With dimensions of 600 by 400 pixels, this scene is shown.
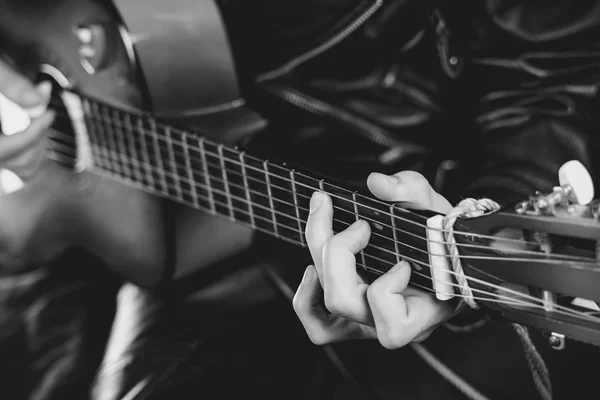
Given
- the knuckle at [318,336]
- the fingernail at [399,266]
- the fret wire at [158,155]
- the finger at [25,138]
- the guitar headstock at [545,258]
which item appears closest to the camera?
the guitar headstock at [545,258]

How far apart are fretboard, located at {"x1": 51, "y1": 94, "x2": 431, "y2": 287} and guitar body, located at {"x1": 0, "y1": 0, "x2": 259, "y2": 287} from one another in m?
0.04

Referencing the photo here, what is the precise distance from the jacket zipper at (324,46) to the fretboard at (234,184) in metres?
0.26

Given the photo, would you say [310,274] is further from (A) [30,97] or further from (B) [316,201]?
(A) [30,97]

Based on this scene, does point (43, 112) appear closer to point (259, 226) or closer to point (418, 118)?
point (259, 226)

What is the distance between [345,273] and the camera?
56cm

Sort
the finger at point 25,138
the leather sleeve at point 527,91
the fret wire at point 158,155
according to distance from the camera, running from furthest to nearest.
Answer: the finger at point 25,138 < the fret wire at point 158,155 < the leather sleeve at point 527,91

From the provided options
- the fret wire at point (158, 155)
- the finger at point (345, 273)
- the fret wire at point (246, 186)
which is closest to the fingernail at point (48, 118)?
the fret wire at point (158, 155)

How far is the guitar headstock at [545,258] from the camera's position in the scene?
0.45 m

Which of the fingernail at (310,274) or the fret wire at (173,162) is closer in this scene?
the fingernail at (310,274)

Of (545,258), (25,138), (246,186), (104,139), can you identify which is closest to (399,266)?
(545,258)

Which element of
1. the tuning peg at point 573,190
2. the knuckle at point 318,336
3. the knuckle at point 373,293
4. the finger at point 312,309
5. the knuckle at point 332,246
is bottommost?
the knuckle at point 318,336

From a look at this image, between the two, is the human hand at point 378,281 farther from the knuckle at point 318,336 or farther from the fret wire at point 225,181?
the fret wire at point 225,181

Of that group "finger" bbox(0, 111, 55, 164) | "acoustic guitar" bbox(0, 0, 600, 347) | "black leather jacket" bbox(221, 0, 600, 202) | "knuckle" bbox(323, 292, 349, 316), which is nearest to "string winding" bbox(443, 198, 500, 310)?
"acoustic guitar" bbox(0, 0, 600, 347)

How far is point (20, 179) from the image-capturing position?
1088mm
